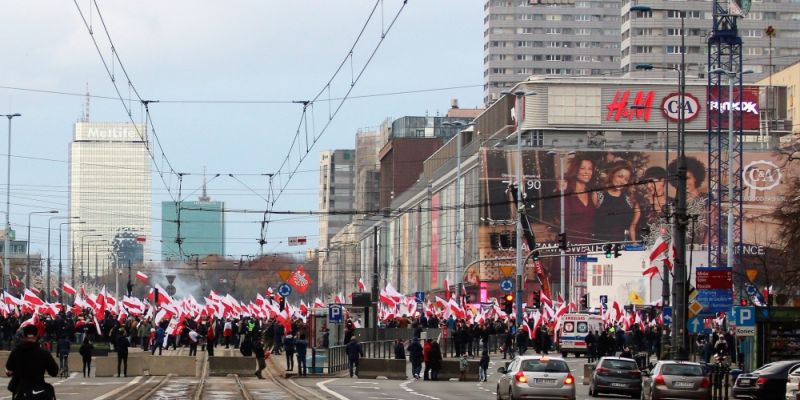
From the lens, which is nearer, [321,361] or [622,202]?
[321,361]

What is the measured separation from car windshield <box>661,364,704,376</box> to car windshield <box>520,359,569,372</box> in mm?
3382

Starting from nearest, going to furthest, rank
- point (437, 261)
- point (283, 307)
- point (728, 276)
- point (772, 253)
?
1. point (728, 276)
2. point (283, 307)
3. point (772, 253)
4. point (437, 261)

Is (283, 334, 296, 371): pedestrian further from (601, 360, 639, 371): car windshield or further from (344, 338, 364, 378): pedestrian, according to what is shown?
(601, 360, 639, 371): car windshield

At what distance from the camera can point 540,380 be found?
3762 centimetres

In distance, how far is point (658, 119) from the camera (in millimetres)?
136000

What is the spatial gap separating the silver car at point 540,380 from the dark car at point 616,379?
7.16m

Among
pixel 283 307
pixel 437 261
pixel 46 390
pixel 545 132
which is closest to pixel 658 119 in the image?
pixel 545 132

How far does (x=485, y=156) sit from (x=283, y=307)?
53.3 meters

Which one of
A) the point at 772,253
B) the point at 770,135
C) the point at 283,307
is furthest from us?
the point at 770,135

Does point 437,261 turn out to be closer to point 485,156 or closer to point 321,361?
point 485,156

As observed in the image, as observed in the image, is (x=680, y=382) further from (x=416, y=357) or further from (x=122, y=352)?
(x=122, y=352)

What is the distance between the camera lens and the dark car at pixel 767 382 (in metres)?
41.4

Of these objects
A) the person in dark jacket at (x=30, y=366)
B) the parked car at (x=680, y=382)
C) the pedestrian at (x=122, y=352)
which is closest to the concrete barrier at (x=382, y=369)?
the pedestrian at (x=122, y=352)

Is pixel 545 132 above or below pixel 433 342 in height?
above
